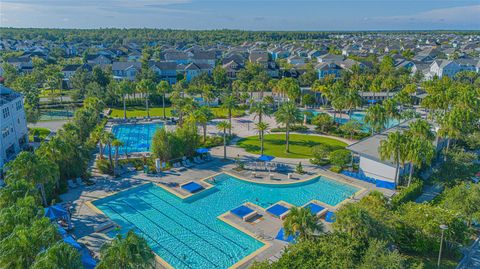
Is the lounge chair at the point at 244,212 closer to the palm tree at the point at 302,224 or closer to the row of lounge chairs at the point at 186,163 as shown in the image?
the palm tree at the point at 302,224

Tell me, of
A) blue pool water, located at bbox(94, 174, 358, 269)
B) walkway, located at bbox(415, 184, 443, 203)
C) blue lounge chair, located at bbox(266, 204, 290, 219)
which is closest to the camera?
blue pool water, located at bbox(94, 174, 358, 269)

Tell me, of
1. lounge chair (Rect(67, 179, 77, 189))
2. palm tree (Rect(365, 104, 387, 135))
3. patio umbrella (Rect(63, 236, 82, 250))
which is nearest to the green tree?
patio umbrella (Rect(63, 236, 82, 250))

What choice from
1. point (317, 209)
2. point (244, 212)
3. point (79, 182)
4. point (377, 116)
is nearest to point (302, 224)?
point (244, 212)

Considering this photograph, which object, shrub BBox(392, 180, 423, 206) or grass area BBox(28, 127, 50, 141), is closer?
shrub BBox(392, 180, 423, 206)

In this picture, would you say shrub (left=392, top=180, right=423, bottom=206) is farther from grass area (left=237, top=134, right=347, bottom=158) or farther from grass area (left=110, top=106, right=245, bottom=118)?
grass area (left=110, top=106, right=245, bottom=118)

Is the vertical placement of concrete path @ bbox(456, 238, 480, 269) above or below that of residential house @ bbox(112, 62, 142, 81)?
below
